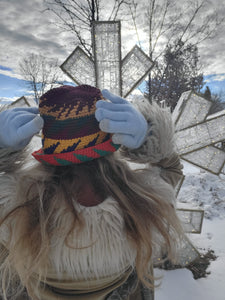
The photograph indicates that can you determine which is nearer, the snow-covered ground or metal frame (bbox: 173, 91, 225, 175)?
metal frame (bbox: 173, 91, 225, 175)

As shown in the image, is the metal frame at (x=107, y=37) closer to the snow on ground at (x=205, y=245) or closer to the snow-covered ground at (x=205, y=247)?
the snow on ground at (x=205, y=245)

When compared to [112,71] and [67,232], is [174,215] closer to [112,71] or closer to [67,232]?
[67,232]

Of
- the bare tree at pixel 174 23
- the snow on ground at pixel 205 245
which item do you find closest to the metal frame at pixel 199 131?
the snow on ground at pixel 205 245

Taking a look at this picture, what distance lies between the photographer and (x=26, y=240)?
2.05 feet

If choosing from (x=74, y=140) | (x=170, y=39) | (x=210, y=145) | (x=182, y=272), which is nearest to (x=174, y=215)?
(x=74, y=140)

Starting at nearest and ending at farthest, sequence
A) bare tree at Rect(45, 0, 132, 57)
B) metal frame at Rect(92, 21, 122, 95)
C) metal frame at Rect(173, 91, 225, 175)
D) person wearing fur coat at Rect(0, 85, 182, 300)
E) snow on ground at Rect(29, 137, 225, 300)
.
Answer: person wearing fur coat at Rect(0, 85, 182, 300), metal frame at Rect(92, 21, 122, 95), metal frame at Rect(173, 91, 225, 175), snow on ground at Rect(29, 137, 225, 300), bare tree at Rect(45, 0, 132, 57)

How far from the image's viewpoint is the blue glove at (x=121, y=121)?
0.66 metres

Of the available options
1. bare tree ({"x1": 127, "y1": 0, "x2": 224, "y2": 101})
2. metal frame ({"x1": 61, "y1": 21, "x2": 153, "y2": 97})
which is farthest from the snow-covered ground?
bare tree ({"x1": 127, "y1": 0, "x2": 224, "y2": 101})

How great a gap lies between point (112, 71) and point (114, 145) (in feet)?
2.52

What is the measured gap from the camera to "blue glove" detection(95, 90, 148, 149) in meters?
0.66

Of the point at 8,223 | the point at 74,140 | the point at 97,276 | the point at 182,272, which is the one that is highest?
the point at 74,140

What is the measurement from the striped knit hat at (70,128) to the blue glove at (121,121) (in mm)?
49

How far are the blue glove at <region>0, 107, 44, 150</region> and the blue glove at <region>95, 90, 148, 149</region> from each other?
0.22 meters

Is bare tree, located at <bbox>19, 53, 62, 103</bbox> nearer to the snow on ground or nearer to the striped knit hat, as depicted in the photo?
the snow on ground
